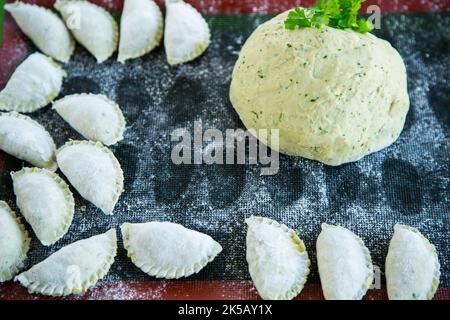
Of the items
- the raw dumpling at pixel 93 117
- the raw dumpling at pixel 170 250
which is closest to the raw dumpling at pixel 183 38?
the raw dumpling at pixel 93 117

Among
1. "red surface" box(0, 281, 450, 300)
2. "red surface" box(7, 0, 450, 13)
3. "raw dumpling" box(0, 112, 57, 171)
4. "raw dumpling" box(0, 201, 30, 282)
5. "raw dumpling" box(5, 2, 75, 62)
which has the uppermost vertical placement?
"red surface" box(7, 0, 450, 13)

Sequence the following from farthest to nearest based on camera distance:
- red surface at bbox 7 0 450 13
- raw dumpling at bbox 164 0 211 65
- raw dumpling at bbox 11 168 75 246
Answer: red surface at bbox 7 0 450 13 < raw dumpling at bbox 164 0 211 65 < raw dumpling at bbox 11 168 75 246

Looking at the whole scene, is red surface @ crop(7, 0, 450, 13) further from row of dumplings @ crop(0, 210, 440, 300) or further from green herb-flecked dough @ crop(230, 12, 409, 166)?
row of dumplings @ crop(0, 210, 440, 300)

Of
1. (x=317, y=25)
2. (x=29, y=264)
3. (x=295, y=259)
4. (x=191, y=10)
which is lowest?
(x=29, y=264)

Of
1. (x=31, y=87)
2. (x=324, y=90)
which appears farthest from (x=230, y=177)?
(x=31, y=87)

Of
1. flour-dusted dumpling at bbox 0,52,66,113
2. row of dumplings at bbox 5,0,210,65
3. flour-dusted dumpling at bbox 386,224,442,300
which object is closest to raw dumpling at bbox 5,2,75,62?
row of dumplings at bbox 5,0,210,65

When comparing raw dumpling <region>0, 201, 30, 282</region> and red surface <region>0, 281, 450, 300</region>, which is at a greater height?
raw dumpling <region>0, 201, 30, 282</region>

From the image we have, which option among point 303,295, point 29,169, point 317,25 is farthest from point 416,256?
point 29,169
